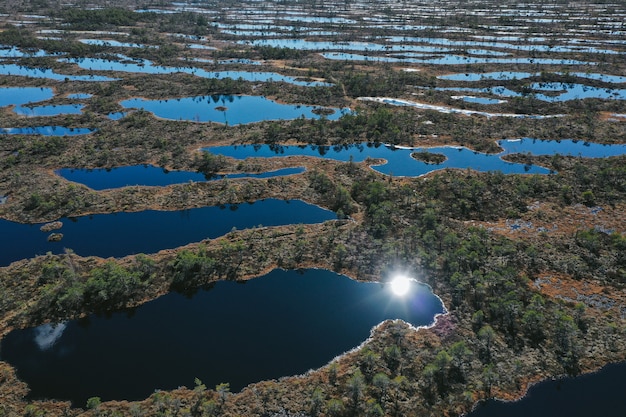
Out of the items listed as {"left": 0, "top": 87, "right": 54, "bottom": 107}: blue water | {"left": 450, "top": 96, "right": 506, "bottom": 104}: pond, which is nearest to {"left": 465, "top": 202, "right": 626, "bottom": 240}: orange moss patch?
{"left": 450, "top": 96, "right": 506, "bottom": 104}: pond

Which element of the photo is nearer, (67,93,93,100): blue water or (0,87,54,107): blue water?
(0,87,54,107): blue water

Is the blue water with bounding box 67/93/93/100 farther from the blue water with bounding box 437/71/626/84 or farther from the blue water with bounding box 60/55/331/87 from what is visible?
the blue water with bounding box 437/71/626/84

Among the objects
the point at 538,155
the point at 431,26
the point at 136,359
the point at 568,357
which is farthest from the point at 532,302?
the point at 431,26

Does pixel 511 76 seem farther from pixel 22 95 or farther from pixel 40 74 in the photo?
pixel 40 74

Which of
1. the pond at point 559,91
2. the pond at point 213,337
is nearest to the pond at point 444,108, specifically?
the pond at point 559,91

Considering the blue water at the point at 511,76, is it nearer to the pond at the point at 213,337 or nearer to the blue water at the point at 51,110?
the pond at the point at 213,337

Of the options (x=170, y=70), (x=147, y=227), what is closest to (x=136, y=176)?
(x=147, y=227)
